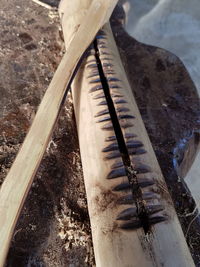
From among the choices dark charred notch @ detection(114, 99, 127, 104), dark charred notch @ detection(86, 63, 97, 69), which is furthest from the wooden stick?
dark charred notch @ detection(114, 99, 127, 104)

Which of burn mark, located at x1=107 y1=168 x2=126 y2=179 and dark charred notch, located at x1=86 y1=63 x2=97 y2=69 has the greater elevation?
dark charred notch, located at x1=86 y1=63 x2=97 y2=69

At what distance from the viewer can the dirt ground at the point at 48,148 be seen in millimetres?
761

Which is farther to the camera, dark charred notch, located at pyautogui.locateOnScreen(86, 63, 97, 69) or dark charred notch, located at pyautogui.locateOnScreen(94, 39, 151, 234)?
dark charred notch, located at pyautogui.locateOnScreen(86, 63, 97, 69)

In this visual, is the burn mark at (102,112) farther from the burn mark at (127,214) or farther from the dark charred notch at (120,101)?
the burn mark at (127,214)

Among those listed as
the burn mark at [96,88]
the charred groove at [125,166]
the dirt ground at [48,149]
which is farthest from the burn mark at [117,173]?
the burn mark at [96,88]

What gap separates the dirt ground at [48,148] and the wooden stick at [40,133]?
0.27 ft

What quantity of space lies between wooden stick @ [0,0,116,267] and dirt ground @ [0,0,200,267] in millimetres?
82

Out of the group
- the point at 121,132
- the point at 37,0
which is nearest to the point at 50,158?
the point at 121,132

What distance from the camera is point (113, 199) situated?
2.35 feet

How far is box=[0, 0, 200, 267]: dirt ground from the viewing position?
761 mm

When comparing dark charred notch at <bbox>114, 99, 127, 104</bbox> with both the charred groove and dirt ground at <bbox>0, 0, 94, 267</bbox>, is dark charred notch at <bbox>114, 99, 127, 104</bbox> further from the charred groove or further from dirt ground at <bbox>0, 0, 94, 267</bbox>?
dirt ground at <bbox>0, 0, 94, 267</bbox>

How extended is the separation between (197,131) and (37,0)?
810 millimetres

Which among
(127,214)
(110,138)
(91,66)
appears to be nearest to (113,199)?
(127,214)

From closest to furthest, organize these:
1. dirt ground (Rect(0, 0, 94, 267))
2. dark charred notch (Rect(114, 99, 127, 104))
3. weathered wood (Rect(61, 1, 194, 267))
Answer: weathered wood (Rect(61, 1, 194, 267)) < dirt ground (Rect(0, 0, 94, 267)) < dark charred notch (Rect(114, 99, 127, 104))
